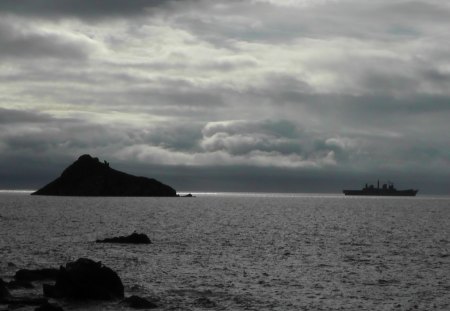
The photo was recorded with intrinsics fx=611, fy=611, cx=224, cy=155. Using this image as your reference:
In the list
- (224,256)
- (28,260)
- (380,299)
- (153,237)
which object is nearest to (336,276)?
(380,299)

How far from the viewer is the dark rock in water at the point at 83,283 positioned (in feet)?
147

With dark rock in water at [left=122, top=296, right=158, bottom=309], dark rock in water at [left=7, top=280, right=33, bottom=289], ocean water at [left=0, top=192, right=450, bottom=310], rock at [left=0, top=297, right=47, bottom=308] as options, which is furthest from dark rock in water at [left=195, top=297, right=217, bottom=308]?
dark rock in water at [left=7, top=280, right=33, bottom=289]

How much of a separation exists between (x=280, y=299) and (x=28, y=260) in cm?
3168

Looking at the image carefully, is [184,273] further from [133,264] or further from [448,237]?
[448,237]

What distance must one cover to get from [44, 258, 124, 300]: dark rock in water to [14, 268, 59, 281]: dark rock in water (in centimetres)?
613

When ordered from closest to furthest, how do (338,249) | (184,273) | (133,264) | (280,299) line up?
(280,299) → (184,273) → (133,264) → (338,249)

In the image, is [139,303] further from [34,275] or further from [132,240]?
[132,240]

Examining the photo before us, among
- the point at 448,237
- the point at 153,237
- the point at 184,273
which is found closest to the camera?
the point at 184,273

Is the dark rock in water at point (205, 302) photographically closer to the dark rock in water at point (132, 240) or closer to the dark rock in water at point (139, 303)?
the dark rock in water at point (139, 303)

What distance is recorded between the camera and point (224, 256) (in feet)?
249

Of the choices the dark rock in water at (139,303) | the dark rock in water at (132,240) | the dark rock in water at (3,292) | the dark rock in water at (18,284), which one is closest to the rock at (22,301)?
the dark rock in water at (3,292)

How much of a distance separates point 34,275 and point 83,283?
27.5ft

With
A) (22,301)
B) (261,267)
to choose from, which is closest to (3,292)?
(22,301)

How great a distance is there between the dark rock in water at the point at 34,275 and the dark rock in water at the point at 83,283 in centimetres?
613
